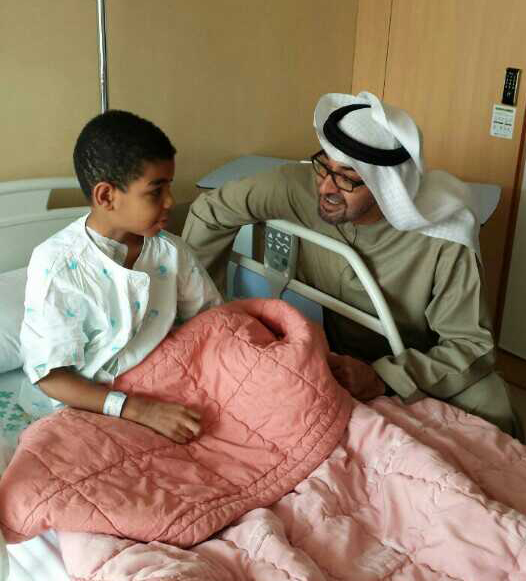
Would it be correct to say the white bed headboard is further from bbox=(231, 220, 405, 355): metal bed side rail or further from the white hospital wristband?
the white hospital wristband

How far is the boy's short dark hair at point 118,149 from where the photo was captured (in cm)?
156

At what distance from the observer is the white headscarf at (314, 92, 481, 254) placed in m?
1.86

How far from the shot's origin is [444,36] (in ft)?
10.4

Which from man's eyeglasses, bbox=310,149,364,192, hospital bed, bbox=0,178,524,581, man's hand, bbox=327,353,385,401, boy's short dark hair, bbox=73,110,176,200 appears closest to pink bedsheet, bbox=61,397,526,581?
man's hand, bbox=327,353,385,401

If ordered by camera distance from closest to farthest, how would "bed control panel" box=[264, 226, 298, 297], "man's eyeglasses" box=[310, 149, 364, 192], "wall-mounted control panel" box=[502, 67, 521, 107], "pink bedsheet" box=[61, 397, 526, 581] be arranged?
"pink bedsheet" box=[61, 397, 526, 581] → "man's eyeglasses" box=[310, 149, 364, 192] → "bed control panel" box=[264, 226, 298, 297] → "wall-mounted control panel" box=[502, 67, 521, 107]

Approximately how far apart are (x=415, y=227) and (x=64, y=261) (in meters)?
0.94

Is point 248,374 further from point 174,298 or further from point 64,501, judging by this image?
point 64,501

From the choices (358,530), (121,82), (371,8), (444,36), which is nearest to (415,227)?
(358,530)

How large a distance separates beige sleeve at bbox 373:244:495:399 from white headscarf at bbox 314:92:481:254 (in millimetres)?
76

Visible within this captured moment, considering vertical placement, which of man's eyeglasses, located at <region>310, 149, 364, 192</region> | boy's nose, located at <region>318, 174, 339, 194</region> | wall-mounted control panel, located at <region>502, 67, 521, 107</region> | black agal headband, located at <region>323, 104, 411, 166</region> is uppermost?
wall-mounted control panel, located at <region>502, 67, 521, 107</region>

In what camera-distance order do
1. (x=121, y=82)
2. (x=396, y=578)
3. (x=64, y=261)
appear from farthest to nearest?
(x=121, y=82) < (x=64, y=261) < (x=396, y=578)

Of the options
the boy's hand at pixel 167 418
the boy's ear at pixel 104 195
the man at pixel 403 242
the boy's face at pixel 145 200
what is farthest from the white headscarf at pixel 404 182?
the boy's hand at pixel 167 418

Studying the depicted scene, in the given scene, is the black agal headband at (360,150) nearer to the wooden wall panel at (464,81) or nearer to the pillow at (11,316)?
the pillow at (11,316)

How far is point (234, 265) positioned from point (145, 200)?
932 millimetres
